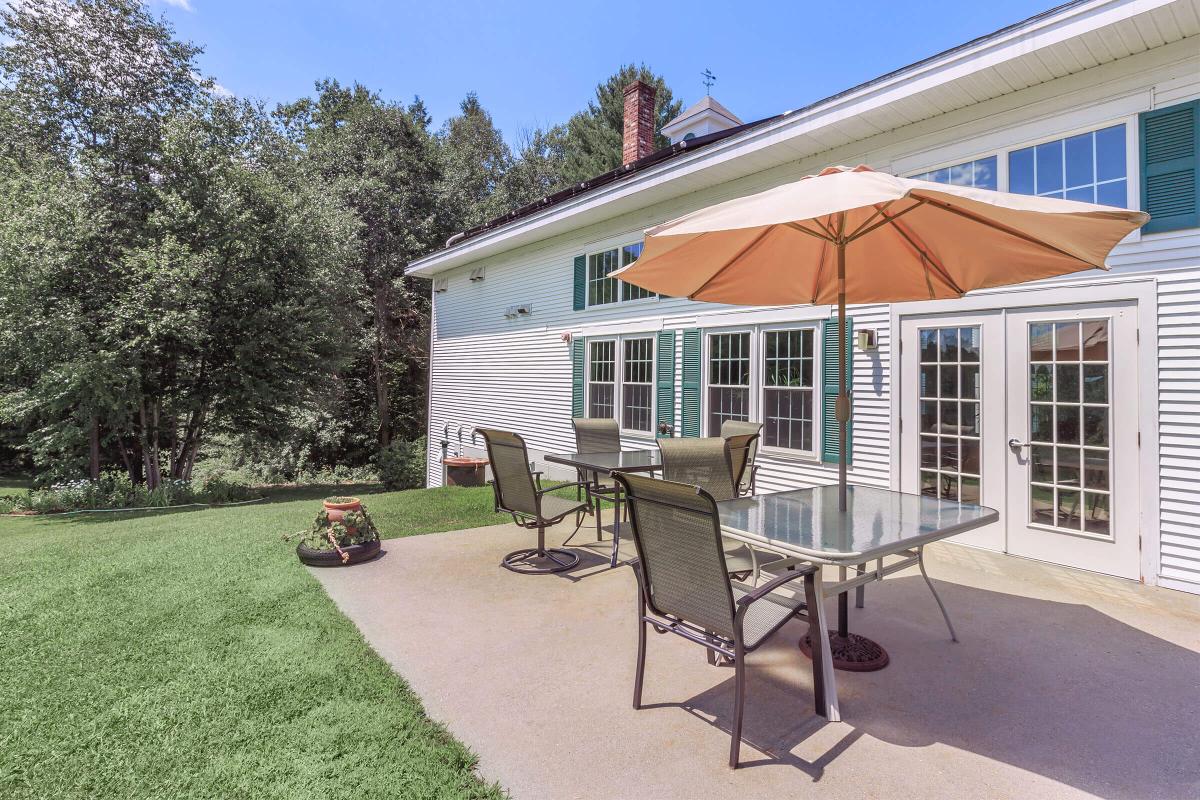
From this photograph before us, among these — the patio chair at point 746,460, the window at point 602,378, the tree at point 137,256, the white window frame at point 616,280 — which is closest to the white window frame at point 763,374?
the patio chair at point 746,460

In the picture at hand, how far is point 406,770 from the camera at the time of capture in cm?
193

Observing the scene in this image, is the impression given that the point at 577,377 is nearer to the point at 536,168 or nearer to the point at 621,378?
the point at 621,378

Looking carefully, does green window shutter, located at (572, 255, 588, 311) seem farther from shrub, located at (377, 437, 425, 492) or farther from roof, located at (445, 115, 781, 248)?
shrub, located at (377, 437, 425, 492)

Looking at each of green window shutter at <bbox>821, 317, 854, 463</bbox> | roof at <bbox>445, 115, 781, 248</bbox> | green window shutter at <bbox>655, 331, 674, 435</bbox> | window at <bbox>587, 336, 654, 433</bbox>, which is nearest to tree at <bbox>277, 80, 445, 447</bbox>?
roof at <bbox>445, 115, 781, 248</bbox>

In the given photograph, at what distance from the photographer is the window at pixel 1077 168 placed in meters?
4.17

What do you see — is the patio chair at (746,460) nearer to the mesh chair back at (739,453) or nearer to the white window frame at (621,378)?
the mesh chair back at (739,453)

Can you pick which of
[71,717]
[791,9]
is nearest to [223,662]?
[71,717]

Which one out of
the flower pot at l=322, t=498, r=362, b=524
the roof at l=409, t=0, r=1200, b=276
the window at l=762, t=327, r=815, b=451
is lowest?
the flower pot at l=322, t=498, r=362, b=524

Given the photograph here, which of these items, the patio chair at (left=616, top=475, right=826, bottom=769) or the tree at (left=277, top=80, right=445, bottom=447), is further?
the tree at (left=277, top=80, right=445, bottom=447)

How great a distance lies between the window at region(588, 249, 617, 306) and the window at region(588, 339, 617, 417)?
2.11 feet

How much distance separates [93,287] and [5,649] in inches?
405

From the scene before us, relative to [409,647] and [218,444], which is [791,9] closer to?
[409,647]

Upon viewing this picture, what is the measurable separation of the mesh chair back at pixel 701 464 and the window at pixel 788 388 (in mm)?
2303

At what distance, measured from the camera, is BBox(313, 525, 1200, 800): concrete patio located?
198cm
